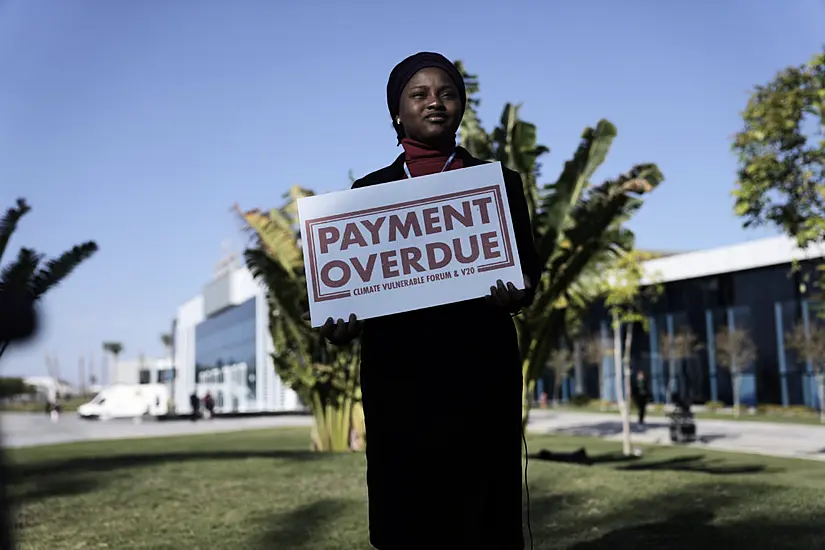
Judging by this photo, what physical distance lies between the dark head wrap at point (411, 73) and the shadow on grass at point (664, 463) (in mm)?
9938

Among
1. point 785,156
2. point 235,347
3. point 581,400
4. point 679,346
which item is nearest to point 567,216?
point 785,156

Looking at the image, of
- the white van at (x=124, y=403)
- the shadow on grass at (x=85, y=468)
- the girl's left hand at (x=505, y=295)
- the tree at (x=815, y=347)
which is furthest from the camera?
the white van at (x=124, y=403)

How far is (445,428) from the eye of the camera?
98.0 inches

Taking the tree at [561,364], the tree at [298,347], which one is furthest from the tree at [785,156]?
the tree at [561,364]

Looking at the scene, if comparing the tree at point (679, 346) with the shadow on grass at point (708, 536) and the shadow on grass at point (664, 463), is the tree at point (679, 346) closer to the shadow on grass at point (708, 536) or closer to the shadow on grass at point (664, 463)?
the shadow on grass at point (664, 463)

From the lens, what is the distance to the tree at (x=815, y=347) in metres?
28.6

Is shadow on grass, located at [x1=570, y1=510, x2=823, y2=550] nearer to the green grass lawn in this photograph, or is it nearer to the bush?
the green grass lawn

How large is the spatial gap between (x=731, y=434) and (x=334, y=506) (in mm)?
15603

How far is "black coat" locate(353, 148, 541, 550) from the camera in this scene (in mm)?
2488

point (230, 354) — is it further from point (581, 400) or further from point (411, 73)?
point (411, 73)

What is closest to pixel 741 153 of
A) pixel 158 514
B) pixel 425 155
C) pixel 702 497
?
pixel 702 497

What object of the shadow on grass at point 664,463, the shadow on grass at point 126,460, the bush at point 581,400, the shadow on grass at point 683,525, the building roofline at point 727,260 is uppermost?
the building roofline at point 727,260

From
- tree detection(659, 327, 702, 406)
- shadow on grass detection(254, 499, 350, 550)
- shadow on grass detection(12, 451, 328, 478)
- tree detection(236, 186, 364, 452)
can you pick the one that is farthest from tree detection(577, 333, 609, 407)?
shadow on grass detection(254, 499, 350, 550)

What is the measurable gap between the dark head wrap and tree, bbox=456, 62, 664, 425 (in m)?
7.87
